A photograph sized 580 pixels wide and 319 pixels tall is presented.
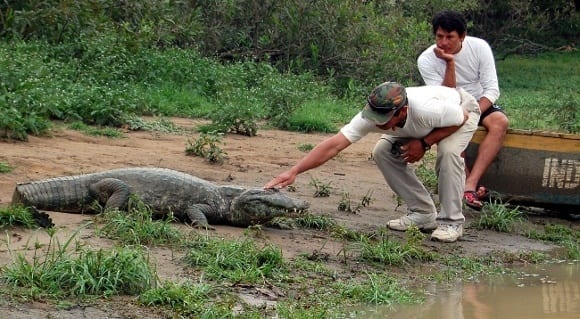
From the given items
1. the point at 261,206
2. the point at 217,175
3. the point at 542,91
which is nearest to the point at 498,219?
the point at 261,206

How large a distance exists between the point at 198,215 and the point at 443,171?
1746 mm

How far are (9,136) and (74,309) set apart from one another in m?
4.57

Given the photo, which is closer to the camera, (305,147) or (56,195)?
(56,195)

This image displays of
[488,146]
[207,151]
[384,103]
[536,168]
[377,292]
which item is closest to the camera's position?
[377,292]

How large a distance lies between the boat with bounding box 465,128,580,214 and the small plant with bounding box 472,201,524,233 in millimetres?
229

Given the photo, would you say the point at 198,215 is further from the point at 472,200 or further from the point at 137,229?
the point at 472,200

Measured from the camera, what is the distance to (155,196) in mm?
6961

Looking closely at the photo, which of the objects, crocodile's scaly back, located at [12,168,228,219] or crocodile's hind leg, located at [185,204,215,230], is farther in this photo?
crocodile's hind leg, located at [185,204,215,230]

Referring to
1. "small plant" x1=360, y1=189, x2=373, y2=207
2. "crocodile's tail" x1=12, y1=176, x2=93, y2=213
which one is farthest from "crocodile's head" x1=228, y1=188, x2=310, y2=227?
"small plant" x1=360, y1=189, x2=373, y2=207

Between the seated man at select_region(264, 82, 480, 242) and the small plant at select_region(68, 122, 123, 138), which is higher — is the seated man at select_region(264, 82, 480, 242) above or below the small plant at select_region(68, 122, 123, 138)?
above

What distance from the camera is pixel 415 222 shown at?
7.63 m

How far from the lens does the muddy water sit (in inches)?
229

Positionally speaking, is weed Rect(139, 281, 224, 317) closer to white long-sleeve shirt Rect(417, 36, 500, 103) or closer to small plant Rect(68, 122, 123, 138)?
white long-sleeve shirt Rect(417, 36, 500, 103)

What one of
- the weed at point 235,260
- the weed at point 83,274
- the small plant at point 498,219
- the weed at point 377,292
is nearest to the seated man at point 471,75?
the small plant at point 498,219
